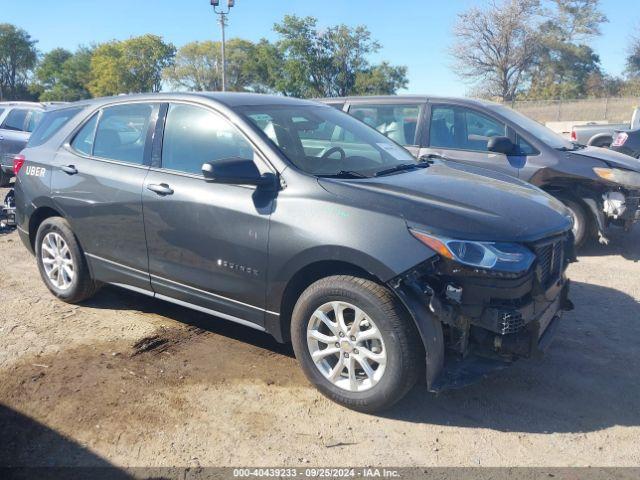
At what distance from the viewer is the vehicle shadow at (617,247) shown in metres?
6.83

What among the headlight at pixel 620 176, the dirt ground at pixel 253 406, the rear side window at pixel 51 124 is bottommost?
the dirt ground at pixel 253 406

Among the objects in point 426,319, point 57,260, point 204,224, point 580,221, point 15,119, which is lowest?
point 57,260

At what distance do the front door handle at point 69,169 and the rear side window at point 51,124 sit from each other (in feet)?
1.69

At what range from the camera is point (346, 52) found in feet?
164

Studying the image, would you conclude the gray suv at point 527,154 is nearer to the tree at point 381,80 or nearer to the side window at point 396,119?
the side window at point 396,119

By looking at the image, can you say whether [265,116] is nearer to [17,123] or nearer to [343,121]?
[343,121]

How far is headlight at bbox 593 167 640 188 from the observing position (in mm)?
6516

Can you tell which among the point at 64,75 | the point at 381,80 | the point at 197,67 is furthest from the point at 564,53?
the point at 64,75

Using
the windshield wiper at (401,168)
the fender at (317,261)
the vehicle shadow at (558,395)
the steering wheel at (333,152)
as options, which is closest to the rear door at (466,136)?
the windshield wiper at (401,168)

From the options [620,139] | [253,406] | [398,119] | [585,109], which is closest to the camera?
[253,406]

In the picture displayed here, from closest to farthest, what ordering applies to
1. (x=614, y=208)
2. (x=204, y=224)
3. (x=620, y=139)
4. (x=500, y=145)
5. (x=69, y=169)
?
(x=204, y=224) → (x=69, y=169) → (x=500, y=145) → (x=614, y=208) → (x=620, y=139)

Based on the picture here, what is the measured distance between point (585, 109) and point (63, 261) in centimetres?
3056

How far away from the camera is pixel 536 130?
7047mm

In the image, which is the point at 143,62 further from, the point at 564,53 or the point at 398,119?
the point at 398,119
